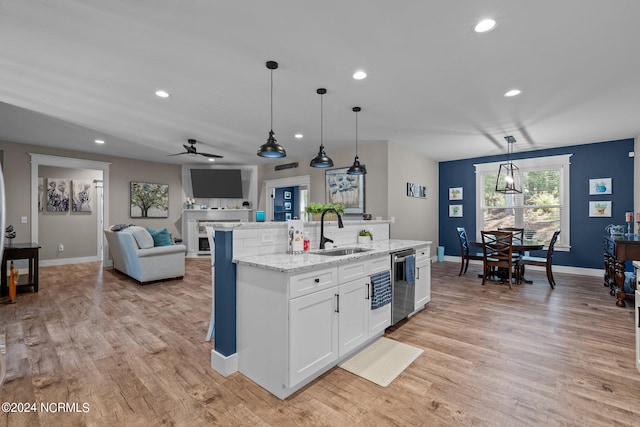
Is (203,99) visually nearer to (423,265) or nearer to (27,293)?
(423,265)

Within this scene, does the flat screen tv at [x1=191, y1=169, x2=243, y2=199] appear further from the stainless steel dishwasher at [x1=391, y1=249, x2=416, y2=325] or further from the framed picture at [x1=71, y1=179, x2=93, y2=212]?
the stainless steel dishwasher at [x1=391, y1=249, x2=416, y2=325]

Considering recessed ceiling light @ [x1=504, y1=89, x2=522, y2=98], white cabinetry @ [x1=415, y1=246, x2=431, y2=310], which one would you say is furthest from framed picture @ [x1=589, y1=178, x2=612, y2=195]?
white cabinetry @ [x1=415, y1=246, x2=431, y2=310]

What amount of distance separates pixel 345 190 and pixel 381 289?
12.6 ft

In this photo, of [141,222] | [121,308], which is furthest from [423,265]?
[141,222]

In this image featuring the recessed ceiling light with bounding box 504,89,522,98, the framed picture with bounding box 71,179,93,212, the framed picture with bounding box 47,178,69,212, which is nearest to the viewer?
the recessed ceiling light with bounding box 504,89,522,98

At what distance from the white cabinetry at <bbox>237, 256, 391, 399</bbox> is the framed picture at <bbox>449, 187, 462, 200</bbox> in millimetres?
5820

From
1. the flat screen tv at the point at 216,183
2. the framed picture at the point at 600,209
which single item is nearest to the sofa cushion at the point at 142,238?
the flat screen tv at the point at 216,183

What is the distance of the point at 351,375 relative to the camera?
2480 millimetres

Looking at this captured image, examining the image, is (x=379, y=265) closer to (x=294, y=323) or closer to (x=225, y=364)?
(x=294, y=323)

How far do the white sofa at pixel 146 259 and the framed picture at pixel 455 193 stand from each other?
6.07 m

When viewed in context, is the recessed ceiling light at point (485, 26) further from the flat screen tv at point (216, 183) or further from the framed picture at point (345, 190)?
the flat screen tv at point (216, 183)

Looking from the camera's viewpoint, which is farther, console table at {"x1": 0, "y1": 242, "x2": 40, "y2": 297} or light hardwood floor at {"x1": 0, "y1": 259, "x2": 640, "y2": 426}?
console table at {"x1": 0, "y1": 242, "x2": 40, "y2": 297}

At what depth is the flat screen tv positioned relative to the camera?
8664mm

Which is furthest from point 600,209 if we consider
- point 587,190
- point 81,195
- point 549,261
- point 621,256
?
point 81,195
